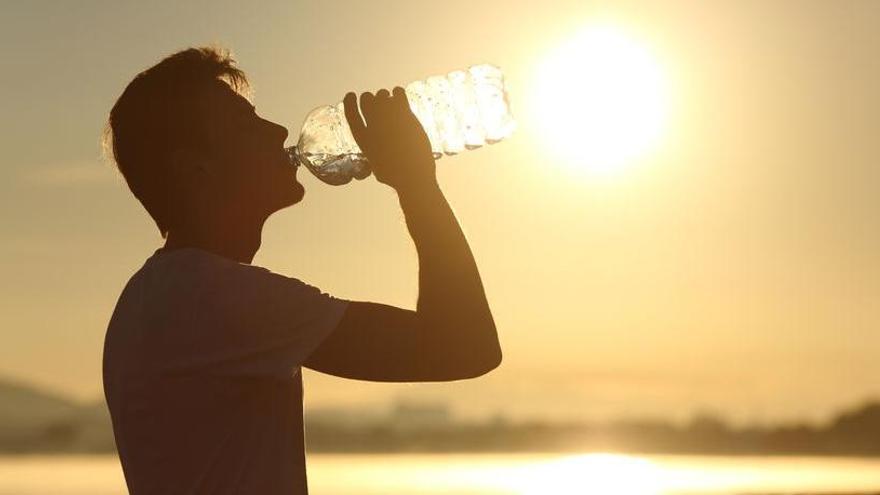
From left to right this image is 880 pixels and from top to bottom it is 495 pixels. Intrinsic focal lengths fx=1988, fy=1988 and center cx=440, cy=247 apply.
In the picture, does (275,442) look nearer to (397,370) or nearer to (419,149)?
(397,370)

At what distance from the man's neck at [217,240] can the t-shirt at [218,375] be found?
0.20 m

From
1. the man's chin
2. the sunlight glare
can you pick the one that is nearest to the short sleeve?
the man's chin

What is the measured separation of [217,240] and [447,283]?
0.46m

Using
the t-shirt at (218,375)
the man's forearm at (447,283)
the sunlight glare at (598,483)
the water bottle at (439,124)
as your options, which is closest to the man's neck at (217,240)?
the t-shirt at (218,375)

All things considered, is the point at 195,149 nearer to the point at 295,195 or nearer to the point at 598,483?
the point at 295,195

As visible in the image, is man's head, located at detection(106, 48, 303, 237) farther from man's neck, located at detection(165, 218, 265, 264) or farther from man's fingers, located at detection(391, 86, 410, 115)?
man's fingers, located at detection(391, 86, 410, 115)

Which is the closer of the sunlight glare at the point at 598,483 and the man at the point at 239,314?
the man at the point at 239,314

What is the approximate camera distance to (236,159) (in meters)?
3.92

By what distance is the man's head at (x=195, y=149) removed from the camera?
3.88 meters

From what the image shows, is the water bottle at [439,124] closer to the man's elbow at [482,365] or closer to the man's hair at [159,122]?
the man's hair at [159,122]

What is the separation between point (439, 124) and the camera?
225 inches

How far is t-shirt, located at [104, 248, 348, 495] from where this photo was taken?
139 inches

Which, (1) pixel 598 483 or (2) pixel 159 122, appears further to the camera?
(1) pixel 598 483

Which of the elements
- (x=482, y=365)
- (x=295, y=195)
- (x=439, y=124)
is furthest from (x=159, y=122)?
(x=439, y=124)
